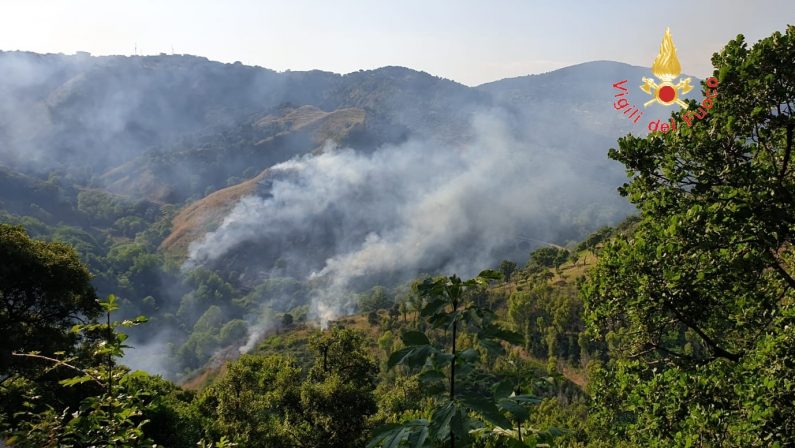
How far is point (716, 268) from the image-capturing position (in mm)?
8602

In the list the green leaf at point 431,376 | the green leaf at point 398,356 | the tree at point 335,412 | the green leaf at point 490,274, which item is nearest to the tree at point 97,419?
the green leaf at point 398,356

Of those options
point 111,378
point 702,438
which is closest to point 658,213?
point 702,438

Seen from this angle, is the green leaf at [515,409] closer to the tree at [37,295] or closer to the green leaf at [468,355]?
the green leaf at [468,355]

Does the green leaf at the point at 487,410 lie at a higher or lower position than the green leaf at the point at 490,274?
lower

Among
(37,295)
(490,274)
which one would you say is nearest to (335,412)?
(37,295)

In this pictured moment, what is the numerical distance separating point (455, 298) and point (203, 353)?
176363 mm

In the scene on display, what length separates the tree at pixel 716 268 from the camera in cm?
771

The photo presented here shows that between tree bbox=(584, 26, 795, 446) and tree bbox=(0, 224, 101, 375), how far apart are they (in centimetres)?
2077

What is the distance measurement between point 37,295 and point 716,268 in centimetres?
2521

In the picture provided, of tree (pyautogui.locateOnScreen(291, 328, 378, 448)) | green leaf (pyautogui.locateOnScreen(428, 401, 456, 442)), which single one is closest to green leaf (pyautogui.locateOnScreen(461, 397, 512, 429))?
green leaf (pyautogui.locateOnScreen(428, 401, 456, 442))

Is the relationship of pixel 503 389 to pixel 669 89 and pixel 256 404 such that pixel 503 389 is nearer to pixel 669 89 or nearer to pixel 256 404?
pixel 669 89

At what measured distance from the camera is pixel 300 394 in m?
25.7

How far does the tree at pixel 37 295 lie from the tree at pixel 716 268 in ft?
68.1

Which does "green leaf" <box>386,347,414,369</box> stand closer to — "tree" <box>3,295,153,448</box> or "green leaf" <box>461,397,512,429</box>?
"green leaf" <box>461,397,512,429</box>
